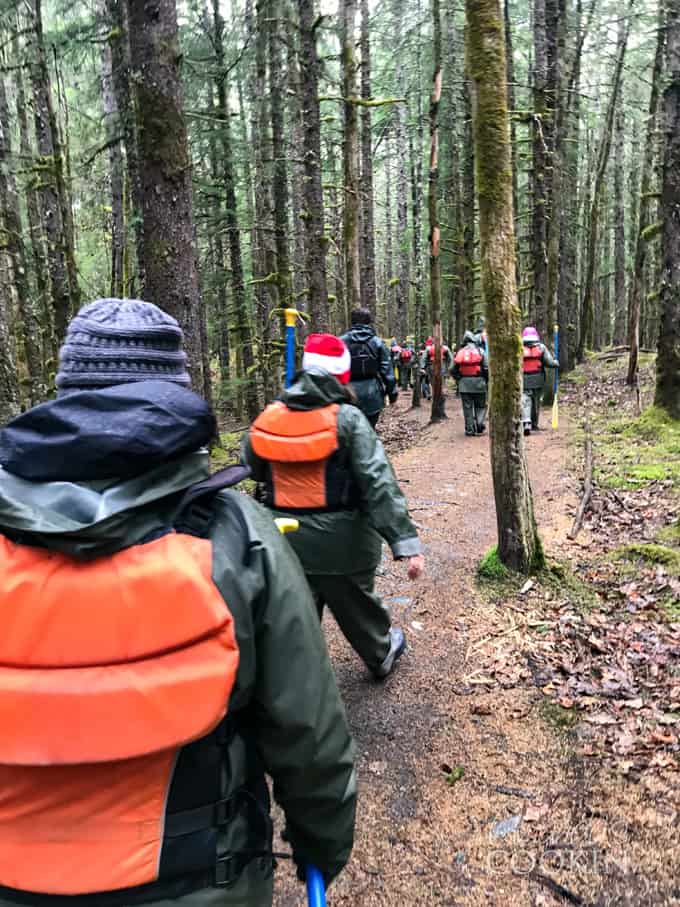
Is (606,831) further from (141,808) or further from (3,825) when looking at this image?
(3,825)

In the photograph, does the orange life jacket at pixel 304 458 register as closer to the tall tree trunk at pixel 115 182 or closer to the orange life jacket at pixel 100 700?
the orange life jacket at pixel 100 700

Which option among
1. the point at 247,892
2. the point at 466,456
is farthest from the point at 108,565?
the point at 466,456

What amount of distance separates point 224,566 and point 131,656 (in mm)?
272

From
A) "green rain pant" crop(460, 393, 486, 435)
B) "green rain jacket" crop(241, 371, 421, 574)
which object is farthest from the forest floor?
"green rain pant" crop(460, 393, 486, 435)

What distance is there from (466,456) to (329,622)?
6.86 metres

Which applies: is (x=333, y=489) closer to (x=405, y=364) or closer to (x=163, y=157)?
(x=163, y=157)

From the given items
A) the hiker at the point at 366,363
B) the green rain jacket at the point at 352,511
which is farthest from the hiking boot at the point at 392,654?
the hiker at the point at 366,363

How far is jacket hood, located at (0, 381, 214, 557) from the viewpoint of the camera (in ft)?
4.36

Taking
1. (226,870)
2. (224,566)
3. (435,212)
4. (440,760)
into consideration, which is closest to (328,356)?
(440,760)

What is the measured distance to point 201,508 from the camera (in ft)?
5.11

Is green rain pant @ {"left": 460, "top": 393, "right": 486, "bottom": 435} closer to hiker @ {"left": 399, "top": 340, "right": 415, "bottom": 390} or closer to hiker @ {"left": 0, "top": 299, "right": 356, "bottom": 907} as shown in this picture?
hiker @ {"left": 399, "top": 340, "right": 415, "bottom": 390}

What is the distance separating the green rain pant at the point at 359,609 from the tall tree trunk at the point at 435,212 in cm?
1213

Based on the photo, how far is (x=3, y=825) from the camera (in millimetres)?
1381

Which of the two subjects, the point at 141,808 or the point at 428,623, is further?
the point at 428,623
